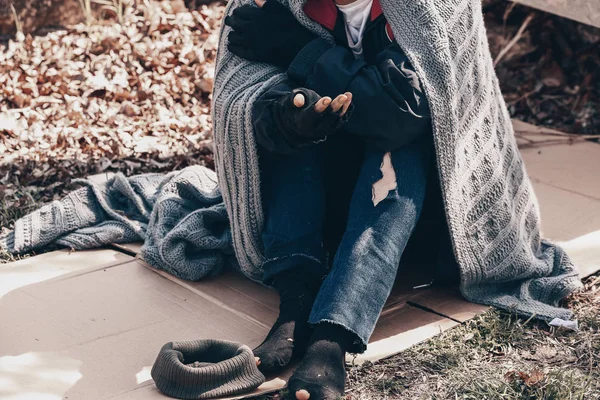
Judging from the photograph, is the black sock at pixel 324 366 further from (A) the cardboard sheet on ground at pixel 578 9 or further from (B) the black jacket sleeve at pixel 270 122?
(A) the cardboard sheet on ground at pixel 578 9

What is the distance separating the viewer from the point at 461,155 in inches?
113

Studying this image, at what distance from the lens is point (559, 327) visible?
9.73 ft

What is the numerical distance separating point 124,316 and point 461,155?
1157mm

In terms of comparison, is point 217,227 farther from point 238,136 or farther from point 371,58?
point 371,58

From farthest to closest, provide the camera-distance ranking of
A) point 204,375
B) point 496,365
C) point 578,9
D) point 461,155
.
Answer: point 578,9 < point 461,155 < point 496,365 < point 204,375

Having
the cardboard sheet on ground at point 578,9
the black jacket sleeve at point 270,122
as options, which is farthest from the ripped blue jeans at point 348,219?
the cardboard sheet on ground at point 578,9

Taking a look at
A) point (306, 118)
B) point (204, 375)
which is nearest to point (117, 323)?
point (204, 375)

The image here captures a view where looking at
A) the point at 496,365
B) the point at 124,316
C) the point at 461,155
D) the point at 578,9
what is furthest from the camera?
the point at 578,9

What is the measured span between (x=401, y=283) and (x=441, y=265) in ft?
0.70

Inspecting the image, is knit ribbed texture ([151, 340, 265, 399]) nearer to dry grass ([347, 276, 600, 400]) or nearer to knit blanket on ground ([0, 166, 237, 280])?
dry grass ([347, 276, 600, 400])

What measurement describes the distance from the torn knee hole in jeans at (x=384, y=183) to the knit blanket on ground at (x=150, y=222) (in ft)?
2.33

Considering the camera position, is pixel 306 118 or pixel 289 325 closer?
pixel 306 118

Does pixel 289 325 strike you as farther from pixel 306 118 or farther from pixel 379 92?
pixel 379 92

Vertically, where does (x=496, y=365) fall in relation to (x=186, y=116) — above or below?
below
